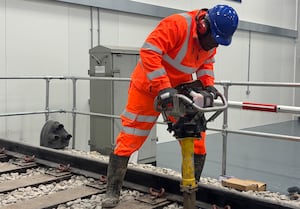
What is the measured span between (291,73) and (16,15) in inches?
364

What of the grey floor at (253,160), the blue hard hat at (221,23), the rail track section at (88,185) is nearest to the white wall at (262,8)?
the grey floor at (253,160)

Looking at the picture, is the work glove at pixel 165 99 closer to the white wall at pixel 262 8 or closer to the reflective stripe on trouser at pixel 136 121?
the reflective stripe on trouser at pixel 136 121

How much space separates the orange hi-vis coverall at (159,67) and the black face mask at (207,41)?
1.2 inches

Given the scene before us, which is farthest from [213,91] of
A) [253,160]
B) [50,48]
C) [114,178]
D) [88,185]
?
[50,48]

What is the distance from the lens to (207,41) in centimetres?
279

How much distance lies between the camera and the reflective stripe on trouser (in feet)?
9.64

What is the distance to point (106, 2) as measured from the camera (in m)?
6.86

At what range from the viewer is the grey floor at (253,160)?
5.30m

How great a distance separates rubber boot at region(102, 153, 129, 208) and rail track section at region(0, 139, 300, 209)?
0.08 metres

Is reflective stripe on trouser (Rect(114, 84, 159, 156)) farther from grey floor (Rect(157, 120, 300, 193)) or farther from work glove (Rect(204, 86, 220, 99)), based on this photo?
grey floor (Rect(157, 120, 300, 193))

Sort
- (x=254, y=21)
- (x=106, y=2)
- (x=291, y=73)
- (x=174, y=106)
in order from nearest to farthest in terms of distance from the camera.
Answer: (x=174, y=106), (x=106, y=2), (x=254, y=21), (x=291, y=73)

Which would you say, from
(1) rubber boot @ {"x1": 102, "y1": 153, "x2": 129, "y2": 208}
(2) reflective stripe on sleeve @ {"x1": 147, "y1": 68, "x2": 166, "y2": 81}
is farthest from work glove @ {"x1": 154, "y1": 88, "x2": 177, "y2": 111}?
(1) rubber boot @ {"x1": 102, "y1": 153, "x2": 129, "y2": 208}

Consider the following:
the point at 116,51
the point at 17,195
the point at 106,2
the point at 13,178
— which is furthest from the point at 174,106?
the point at 106,2

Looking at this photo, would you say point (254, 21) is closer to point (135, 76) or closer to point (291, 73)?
point (291, 73)
